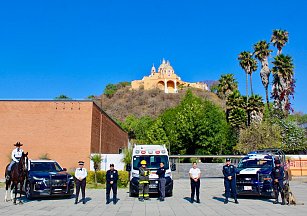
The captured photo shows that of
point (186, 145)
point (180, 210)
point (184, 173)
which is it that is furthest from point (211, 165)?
point (180, 210)

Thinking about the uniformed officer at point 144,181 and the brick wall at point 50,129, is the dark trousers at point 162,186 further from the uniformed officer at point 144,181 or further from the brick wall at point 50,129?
the brick wall at point 50,129

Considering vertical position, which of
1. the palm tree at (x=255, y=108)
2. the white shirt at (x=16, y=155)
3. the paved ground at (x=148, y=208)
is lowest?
the paved ground at (x=148, y=208)

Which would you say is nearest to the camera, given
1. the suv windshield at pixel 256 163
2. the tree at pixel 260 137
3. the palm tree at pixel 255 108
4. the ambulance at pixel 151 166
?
the ambulance at pixel 151 166

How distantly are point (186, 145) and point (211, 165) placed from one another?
7.38 m

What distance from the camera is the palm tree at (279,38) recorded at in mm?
48656

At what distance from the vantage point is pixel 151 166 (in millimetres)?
16484

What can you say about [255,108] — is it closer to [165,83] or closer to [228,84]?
[228,84]

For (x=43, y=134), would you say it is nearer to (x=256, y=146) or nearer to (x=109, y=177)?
(x=109, y=177)

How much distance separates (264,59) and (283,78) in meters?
5.42

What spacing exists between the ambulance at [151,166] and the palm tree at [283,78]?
32.2 m

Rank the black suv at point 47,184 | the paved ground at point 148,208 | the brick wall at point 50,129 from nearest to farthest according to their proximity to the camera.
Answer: the paved ground at point 148,208 → the black suv at point 47,184 → the brick wall at point 50,129

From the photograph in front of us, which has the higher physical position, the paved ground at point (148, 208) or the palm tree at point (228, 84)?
the palm tree at point (228, 84)

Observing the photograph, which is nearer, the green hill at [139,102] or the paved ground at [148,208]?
the paved ground at [148,208]

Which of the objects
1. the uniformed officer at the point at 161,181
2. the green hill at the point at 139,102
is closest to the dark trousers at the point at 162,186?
the uniformed officer at the point at 161,181
